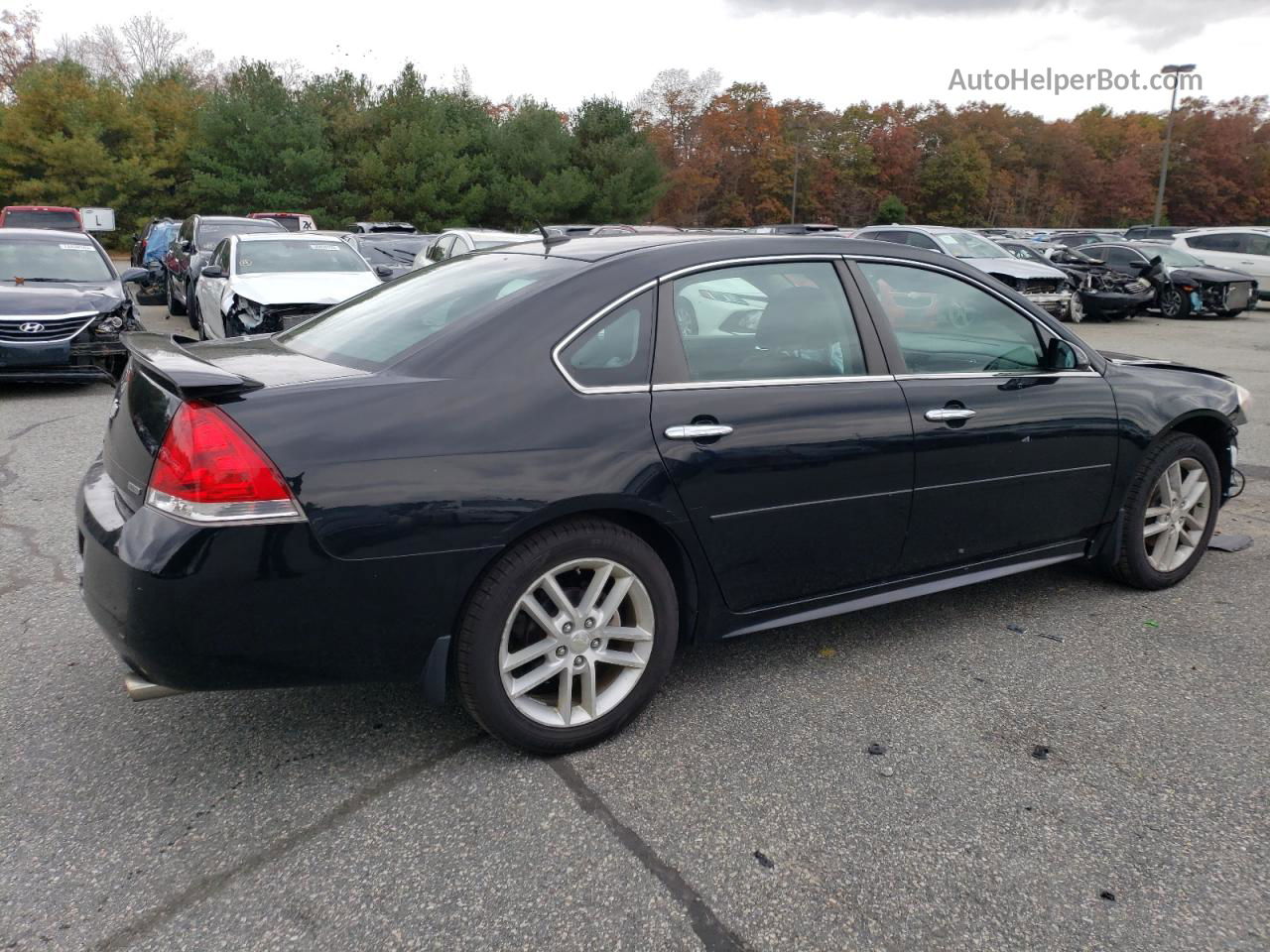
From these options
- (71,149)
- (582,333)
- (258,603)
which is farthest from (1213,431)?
(71,149)

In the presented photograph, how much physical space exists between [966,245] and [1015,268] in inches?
43.1

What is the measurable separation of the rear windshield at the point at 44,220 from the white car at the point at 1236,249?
94.8ft

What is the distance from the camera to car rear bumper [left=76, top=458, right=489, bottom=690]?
2.47m

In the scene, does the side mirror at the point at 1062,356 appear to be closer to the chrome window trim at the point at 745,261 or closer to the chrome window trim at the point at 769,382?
the chrome window trim at the point at 769,382

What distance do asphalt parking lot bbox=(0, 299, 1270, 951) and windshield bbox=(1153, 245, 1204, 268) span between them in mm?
20930

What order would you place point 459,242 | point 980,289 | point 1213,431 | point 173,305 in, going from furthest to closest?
point 173,305, point 459,242, point 1213,431, point 980,289

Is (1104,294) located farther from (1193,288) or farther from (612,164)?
(612,164)

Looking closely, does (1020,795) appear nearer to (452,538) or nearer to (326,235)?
(452,538)

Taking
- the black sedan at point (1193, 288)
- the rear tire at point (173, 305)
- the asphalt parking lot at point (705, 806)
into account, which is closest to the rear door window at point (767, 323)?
the asphalt parking lot at point (705, 806)

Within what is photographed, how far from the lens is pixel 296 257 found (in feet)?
37.7

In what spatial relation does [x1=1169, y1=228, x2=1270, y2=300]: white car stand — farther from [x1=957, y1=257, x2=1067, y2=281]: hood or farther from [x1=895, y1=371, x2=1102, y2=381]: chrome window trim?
[x1=895, y1=371, x2=1102, y2=381]: chrome window trim

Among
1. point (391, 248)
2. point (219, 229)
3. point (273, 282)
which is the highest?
point (219, 229)

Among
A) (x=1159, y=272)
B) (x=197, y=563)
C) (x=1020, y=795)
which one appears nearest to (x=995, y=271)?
(x=1159, y=272)

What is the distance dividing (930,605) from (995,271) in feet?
43.8
